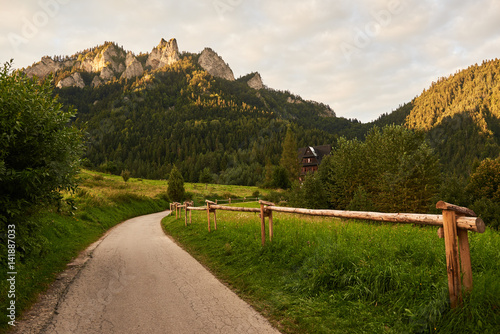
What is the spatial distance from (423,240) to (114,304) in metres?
7.25

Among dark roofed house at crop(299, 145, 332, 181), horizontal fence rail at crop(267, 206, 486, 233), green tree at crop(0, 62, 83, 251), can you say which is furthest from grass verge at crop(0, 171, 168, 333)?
dark roofed house at crop(299, 145, 332, 181)

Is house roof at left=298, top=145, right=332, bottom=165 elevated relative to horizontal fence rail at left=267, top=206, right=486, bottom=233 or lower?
elevated

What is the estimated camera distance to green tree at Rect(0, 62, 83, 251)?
6719 millimetres

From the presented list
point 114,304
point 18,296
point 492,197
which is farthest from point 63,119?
point 492,197

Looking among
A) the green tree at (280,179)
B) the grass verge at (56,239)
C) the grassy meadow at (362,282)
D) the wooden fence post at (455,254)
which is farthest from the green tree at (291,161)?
the wooden fence post at (455,254)

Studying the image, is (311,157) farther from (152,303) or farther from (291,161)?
(152,303)

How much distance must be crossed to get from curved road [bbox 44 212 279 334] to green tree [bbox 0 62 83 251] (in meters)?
2.53

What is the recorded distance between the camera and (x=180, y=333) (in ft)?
14.1

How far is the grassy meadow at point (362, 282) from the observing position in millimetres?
3896

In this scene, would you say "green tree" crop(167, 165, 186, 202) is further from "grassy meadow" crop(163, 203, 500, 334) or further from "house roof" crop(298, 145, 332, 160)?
"house roof" crop(298, 145, 332, 160)

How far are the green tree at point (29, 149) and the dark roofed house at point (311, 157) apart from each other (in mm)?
84896

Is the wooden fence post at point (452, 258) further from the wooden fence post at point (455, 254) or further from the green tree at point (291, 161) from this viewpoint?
the green tree at point (291, 161)

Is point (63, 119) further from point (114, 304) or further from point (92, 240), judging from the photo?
point (92, 240)

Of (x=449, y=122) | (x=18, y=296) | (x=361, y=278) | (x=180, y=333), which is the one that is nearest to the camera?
(x=180, y=333)
